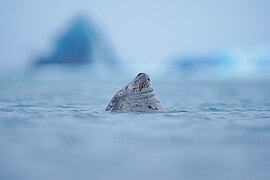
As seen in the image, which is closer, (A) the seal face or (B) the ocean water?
(B) the ocean water

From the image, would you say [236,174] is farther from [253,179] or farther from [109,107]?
[109,107]

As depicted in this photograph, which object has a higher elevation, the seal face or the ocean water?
the seal face

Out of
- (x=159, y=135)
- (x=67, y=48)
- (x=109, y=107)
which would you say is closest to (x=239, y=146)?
(x=159, y=135)

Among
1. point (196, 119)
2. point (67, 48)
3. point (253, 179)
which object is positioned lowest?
point (253, 179)

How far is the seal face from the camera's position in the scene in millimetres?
10508

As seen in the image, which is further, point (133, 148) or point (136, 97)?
point (136, 97)

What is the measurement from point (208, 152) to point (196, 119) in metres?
3.59

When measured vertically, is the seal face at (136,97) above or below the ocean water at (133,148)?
above

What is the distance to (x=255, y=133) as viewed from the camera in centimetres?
753

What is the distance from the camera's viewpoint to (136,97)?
10570 mm

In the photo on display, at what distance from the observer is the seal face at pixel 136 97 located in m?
10.5

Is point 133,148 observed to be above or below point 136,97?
below

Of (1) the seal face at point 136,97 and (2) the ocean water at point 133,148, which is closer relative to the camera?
(2) the ocean water at point 133,148

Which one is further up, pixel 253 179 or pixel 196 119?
pixel 196 119
